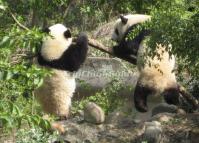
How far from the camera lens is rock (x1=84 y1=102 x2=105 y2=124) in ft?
19.1

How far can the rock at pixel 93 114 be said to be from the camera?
229 inches

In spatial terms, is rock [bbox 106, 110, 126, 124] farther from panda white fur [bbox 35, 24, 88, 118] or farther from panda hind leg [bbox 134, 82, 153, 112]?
panda white fur [bbox 35, 24, 88, 118]

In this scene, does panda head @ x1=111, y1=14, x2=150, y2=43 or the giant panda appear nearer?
the giant panda

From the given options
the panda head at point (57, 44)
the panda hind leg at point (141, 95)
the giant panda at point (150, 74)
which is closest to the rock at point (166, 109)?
the giant panda at point (150, 74)

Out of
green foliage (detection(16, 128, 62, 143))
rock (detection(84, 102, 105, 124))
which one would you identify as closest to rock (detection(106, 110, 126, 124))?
rock (detection(84, 102, 105, 124))

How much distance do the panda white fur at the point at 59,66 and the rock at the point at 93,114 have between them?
0.49m

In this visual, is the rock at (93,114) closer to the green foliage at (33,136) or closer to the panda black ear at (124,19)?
the green foliage at (33,136)

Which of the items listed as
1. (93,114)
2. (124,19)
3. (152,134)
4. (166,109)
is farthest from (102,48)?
(166,109)

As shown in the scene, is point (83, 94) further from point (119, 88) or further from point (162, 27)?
point (162, 27)

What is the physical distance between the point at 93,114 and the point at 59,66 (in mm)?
813

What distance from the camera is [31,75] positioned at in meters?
2.07

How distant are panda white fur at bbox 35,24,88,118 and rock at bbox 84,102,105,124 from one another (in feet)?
1.59

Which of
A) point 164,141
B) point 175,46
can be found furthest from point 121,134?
point 175,46

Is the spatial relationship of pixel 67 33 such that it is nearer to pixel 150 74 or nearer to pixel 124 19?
pixel 124 19
